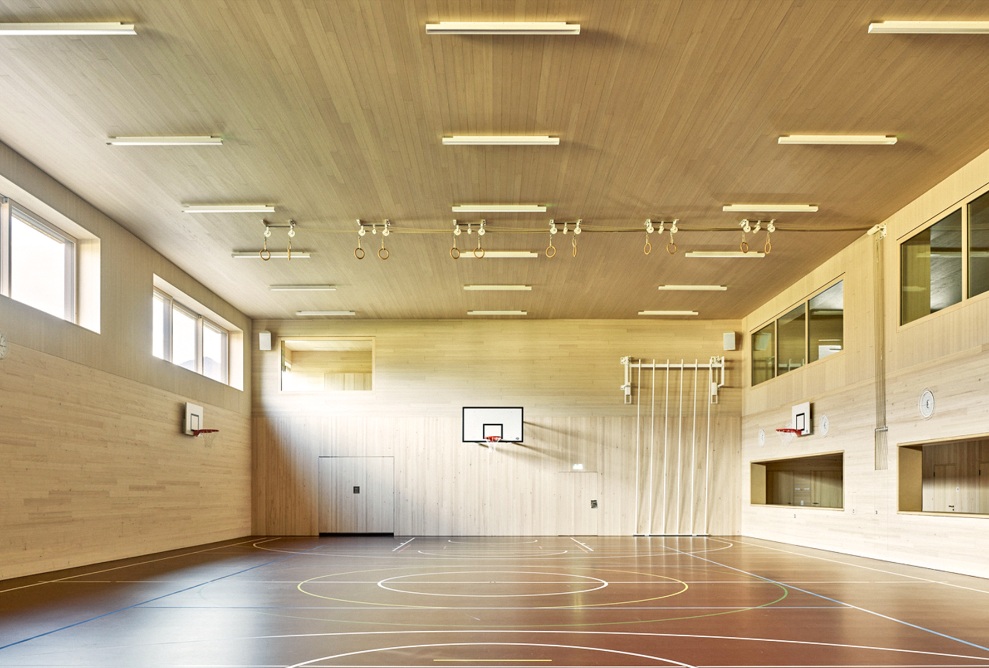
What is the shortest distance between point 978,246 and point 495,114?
5975mm

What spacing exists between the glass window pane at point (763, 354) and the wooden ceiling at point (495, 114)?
171 inches

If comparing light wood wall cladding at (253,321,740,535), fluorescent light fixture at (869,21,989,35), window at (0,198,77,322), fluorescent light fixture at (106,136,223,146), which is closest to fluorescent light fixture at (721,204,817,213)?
fluorescent light fixture at (869,21,989,35)

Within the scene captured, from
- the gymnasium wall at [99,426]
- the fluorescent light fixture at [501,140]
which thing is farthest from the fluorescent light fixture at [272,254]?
the fluorescent light fixture at [501,140]

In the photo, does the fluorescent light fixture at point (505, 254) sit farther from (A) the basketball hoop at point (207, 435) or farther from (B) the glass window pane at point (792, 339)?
(A) the basketball hoop at point (207, 435)

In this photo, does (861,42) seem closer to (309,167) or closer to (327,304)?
(309,167)

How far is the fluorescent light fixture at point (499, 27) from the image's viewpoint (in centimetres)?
750

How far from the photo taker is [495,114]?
30.7 ft

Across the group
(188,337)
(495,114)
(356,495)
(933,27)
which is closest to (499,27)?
(495,114)

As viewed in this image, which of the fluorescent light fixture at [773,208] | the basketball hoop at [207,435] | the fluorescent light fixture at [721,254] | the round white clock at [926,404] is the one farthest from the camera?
the basketball hoop at [207,435]

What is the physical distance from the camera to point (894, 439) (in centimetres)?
1292

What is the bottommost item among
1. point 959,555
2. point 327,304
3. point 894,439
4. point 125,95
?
point 959,555

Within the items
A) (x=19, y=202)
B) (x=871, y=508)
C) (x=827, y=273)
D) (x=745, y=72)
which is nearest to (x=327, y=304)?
(x=19, y=202)

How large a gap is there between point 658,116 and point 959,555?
6.50 m

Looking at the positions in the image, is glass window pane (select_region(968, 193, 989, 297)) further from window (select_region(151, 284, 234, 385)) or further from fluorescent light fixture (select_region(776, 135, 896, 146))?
window (select_region(151, 284, 234, 385))
